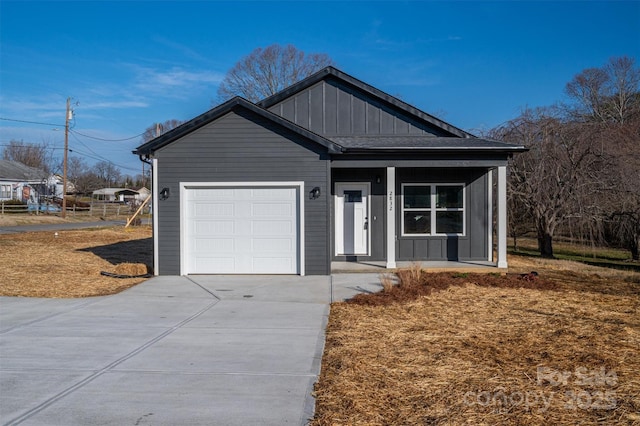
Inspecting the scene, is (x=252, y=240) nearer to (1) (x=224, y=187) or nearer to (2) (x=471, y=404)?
(1) (x=224, y=187)

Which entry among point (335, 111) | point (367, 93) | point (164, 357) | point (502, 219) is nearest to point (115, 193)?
point (335, 111)

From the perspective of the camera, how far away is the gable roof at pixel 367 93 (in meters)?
14.3

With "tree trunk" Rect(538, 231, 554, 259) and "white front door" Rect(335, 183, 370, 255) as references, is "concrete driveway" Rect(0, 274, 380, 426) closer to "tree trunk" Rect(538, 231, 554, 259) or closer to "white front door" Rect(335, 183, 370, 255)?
"white front door" Rect(335, 183, 370, 255)

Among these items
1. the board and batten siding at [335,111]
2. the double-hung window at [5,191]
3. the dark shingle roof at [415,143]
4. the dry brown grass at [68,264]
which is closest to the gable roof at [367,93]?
the board and batten siding at [335,111]

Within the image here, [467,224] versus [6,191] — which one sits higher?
[6,191]

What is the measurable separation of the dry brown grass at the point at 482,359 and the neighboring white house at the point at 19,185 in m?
50.6

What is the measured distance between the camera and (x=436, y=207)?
14617 millimetres

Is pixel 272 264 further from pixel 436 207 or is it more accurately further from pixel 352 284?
pixel 436 207

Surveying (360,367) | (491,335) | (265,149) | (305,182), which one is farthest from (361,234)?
(360,367)

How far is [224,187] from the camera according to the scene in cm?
1268

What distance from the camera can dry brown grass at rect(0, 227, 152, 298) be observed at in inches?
438

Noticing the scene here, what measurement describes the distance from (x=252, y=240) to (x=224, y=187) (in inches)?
54.7

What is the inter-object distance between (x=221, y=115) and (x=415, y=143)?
4715 millimetres

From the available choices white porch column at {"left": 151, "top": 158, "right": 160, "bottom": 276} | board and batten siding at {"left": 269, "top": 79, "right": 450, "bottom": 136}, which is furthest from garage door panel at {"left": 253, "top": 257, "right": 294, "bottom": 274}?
board and batten siding at {"left": 269, "top": 79, "right": 450, "bottom": 136}
